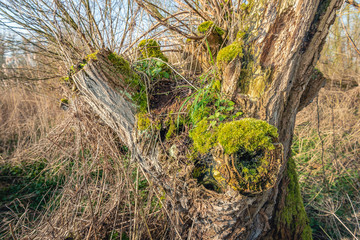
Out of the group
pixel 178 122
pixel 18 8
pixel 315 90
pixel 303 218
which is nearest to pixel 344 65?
pixel 315 90

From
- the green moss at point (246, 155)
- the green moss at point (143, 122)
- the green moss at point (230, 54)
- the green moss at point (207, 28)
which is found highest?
the green moss at point (207, 28)

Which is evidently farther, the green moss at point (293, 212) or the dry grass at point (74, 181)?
the green moss at point (293, 212)

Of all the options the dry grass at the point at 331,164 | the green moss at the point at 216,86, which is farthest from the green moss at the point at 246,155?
the dry grass at the point at 331,164

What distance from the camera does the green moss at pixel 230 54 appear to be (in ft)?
5.86

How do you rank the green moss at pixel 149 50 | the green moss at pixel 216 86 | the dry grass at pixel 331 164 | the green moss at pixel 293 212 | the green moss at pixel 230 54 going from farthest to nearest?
the dry grass at pixel 331 164, the green moss at pixel 149 50, the green moss at pixel 293 212, the green moss at pixel 216 86, the green moss at pixel 230 54

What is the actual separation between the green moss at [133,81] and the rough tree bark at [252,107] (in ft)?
0.18

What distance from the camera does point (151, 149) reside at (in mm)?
1980

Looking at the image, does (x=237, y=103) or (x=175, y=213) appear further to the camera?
(x=175, y=213)

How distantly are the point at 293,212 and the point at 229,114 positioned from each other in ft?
5.34

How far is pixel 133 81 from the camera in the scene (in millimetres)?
2053

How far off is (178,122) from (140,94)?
23.3 inches

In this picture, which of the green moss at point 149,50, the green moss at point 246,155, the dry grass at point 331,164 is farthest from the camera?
the dry grass at point 331,164

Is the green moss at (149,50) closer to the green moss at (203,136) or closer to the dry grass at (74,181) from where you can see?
the dry grass at (74,181)

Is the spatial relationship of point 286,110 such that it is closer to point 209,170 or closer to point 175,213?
point 209,170
